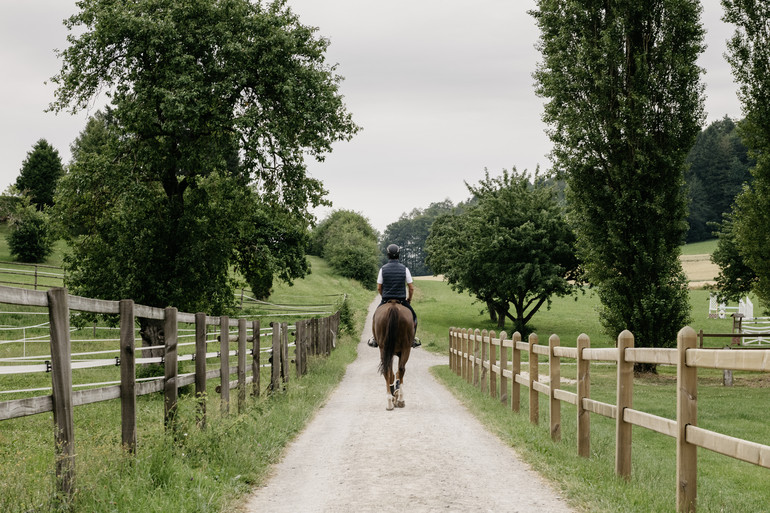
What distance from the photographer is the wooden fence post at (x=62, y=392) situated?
4398 millimetres

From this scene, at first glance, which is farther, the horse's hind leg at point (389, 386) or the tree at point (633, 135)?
the tree at point (633, 135)

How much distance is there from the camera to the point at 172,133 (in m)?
21.6

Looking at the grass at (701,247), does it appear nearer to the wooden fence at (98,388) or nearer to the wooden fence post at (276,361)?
the wooden fence post at (276,361)

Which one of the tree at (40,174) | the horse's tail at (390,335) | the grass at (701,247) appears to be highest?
the tree at (40,174)

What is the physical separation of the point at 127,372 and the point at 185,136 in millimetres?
17670

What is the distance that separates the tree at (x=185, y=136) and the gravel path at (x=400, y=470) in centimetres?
1250

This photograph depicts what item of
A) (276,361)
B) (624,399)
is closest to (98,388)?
(624,399)

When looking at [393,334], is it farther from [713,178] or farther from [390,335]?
[713,178]

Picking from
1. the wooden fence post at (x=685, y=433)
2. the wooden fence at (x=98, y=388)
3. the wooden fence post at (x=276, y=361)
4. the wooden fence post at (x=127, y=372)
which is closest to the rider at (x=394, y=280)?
the wooden fence post at (x=276, y=361)

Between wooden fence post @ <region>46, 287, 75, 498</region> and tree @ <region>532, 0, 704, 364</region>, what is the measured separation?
18839 millimetres

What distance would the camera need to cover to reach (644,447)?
1081cm

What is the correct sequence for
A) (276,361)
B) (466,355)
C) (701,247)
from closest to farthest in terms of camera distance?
1. (276,361)
2. (466,355)
3. (701,247)

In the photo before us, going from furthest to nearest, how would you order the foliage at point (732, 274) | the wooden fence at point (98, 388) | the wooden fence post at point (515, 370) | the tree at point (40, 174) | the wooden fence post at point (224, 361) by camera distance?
the tree at point (40, 174) → the foliage at point (732, 274) → the wooden fence post at point (515, 370) → the wooden fence post at point (224, 361) → the wooden fence at point (98, 388)

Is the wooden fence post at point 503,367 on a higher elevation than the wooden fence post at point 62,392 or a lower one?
lower
